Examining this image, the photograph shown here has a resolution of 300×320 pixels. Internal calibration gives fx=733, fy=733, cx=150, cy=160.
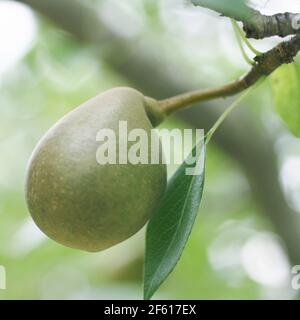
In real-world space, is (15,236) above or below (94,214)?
above

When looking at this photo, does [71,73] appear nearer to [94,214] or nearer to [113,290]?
[113,290]

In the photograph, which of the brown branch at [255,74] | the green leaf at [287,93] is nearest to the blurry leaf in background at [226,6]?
the brown branch at [255,74]

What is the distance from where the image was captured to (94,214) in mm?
814

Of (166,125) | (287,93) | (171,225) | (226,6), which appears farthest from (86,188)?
(166,125)

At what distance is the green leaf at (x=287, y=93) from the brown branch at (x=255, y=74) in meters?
0.10

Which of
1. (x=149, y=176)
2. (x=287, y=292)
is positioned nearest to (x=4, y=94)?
(x=287, y=292)

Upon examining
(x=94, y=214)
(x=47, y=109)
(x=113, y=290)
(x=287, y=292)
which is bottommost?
(x=94, y=214)

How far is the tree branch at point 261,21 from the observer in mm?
759

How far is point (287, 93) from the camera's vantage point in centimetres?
104

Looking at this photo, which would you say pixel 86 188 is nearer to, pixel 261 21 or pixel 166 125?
pixel 261 21

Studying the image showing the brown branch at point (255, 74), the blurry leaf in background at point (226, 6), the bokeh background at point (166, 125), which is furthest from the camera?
the bokeh background at point (166, 125)

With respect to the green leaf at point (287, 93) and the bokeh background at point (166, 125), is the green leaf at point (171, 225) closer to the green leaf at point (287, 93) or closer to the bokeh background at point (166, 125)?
the green leaf at point (287, 93)

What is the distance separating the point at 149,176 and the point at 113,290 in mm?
487
